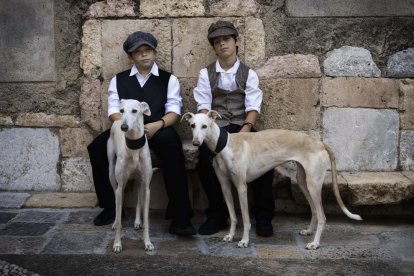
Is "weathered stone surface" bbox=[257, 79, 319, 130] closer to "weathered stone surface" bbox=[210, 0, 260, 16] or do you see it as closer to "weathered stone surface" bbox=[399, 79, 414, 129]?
"weathered stone surface" bbox=[210, 0, 260, 16]

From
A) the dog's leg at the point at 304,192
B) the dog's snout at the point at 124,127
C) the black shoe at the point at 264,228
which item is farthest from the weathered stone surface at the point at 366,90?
the dog's snout at the point at 124,127

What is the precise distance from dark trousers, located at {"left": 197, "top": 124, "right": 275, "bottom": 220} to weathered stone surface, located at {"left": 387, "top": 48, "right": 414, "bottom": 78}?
1.62 m

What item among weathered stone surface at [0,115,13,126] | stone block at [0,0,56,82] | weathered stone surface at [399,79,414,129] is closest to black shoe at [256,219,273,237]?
weathered stone surface at [399,79,414,129]

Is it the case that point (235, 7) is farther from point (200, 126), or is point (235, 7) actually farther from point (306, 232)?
point (306, 232)

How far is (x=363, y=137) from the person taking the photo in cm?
520

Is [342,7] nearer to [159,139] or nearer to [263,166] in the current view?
[263,166]

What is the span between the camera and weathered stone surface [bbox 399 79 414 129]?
5.11m

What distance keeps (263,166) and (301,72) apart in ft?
4.10

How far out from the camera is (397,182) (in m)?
4.71

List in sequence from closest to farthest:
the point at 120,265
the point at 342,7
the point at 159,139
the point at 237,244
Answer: the point at 120,265, the point at 237,244, the point at 159,139, the point at 342,7

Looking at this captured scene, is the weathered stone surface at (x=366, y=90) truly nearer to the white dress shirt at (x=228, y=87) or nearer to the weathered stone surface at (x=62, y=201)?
the white dress shirt at (x=228, y=87)

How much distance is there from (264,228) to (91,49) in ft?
7.91

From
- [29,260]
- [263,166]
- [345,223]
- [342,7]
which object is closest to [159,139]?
[263,166]

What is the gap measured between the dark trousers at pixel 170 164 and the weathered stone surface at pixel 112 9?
1225 millimetres
